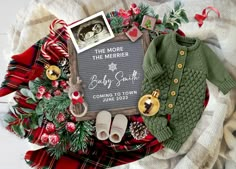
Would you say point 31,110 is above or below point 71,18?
below

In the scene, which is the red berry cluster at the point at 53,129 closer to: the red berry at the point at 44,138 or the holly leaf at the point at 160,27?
the red berry at the point at 44,138

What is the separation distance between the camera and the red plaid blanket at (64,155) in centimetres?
83

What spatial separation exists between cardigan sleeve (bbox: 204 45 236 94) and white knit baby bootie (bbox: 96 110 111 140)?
27 cm

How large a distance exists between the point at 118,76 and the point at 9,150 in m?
0.64

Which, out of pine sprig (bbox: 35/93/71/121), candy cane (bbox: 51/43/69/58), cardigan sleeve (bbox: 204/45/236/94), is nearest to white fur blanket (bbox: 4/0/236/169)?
cardigan sleeve (bbox: 204/45/236/94)

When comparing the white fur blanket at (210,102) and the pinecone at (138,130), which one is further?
the white fur blanket at (210,102)

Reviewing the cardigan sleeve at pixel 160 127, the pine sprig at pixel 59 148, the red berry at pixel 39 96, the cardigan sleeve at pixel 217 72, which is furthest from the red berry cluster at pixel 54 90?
the cardigan sleeve at pixel 217 72

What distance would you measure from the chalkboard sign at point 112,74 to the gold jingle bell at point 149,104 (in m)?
0.02

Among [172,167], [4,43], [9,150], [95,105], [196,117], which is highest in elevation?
[4,43]

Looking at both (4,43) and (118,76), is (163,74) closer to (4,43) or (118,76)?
(118,76)

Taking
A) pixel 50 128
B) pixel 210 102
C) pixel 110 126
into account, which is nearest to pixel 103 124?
pixel 110 126

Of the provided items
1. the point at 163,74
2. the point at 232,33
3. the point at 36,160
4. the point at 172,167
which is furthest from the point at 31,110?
the point at 232,33

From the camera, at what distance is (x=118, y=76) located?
82 cm

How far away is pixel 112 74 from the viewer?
2.67 ft
